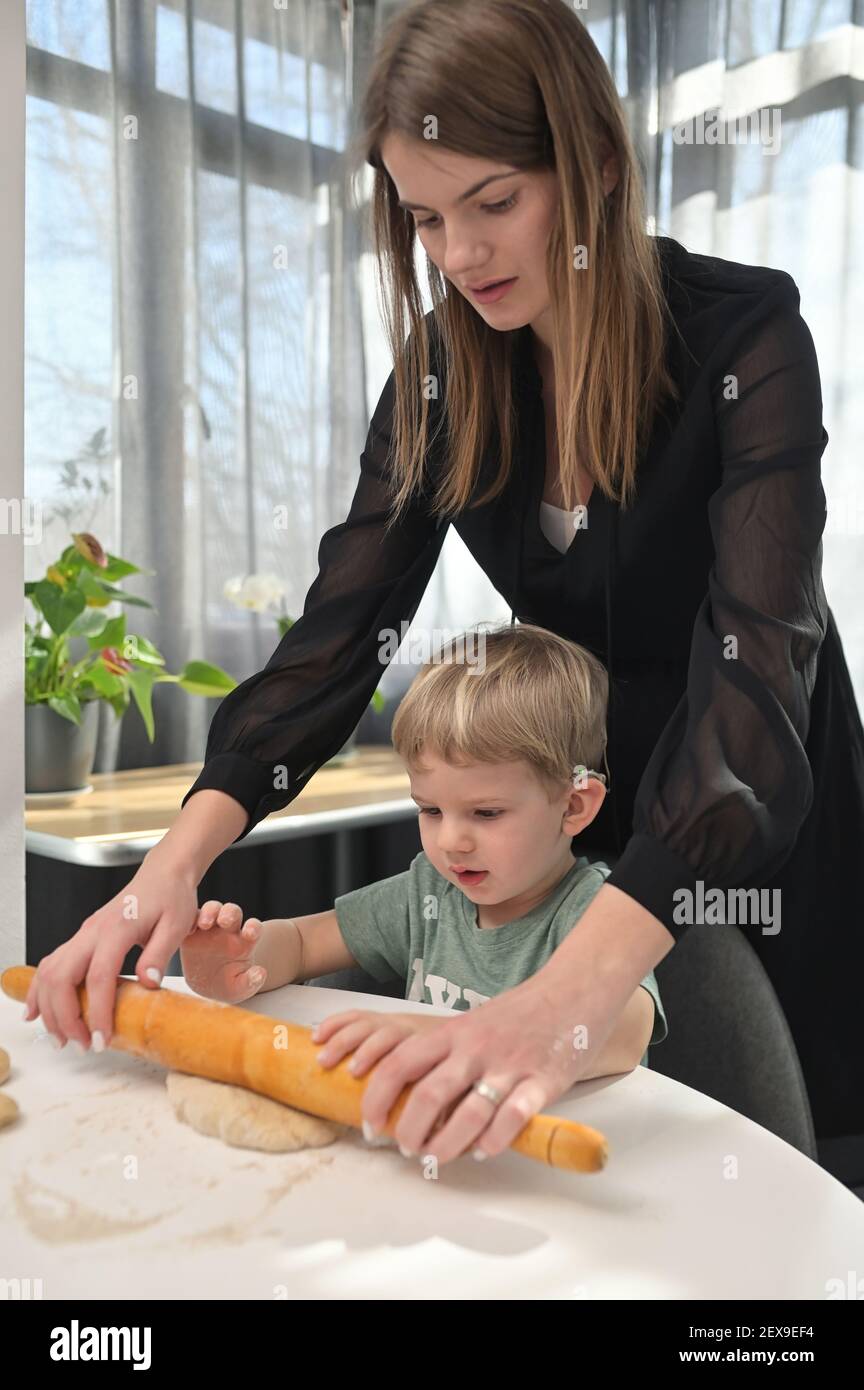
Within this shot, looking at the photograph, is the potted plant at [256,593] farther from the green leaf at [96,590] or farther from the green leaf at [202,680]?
the green leaf at [96,590]

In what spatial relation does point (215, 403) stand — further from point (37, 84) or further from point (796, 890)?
point (796, 890)

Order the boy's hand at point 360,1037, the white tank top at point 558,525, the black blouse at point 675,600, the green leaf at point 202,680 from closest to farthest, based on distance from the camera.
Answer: the boy's hand at point 360,1037, the black blouse at point 675,600, the white tank top at point 558,525, the green leaf at point 202,680

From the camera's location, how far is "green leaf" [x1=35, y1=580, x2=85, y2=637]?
2000mm

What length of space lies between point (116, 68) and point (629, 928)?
2.31 meters

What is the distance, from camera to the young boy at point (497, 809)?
1.05m

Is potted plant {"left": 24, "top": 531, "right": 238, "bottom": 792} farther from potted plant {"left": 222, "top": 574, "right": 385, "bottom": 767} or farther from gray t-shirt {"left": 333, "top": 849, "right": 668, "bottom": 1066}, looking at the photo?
gray t-shirt {"left": 333, "top": 849, "right": 668, "bottom": 1066}

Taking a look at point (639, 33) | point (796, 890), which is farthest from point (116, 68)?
point (796, 890)

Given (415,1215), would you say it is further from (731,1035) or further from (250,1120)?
(731,1035)

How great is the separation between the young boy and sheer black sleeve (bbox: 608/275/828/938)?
19 centimetres

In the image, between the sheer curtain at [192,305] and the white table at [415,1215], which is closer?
the white table at [415,1215]

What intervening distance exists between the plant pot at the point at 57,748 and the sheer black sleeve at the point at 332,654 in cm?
106

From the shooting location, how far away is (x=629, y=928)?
743 mm

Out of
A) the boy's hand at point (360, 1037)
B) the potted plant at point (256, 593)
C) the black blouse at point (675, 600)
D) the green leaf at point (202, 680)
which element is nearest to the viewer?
the boy's hand at point (360, 1037)

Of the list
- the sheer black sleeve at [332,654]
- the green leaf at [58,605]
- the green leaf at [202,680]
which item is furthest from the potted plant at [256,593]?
the sheer black sleeve at [332,654]
